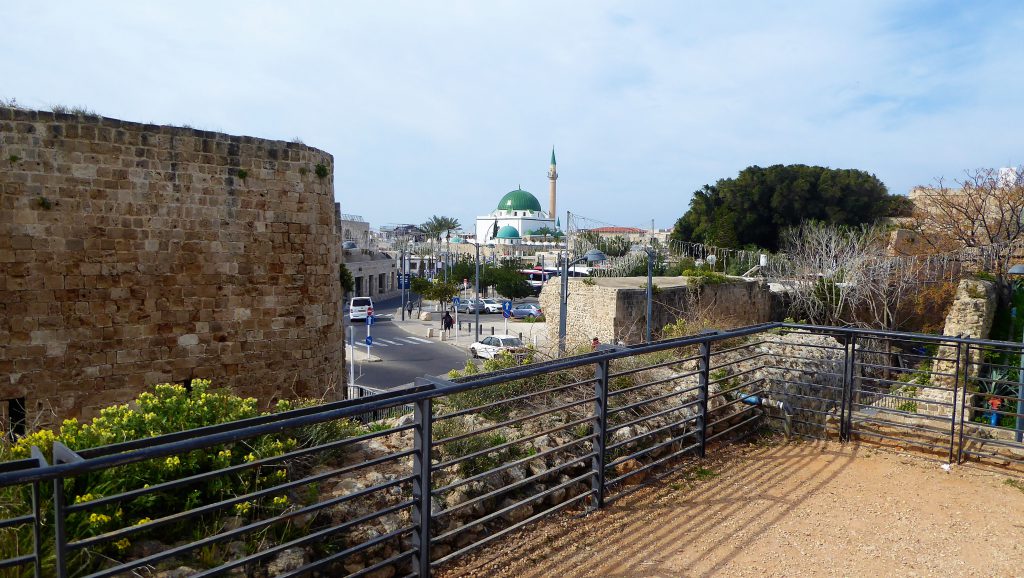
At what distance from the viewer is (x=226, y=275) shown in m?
8.73

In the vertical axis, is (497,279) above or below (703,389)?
below

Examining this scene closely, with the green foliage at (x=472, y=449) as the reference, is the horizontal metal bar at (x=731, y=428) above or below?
below

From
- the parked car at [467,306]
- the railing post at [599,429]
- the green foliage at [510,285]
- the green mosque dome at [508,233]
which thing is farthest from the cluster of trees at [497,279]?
the green mosque dome at [508,233]

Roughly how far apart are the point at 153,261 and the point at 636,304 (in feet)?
46.3

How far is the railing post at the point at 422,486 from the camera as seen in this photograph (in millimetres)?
2748

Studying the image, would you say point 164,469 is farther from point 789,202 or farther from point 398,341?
point 789,202

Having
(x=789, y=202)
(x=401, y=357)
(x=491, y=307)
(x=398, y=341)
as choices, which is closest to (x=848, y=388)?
(x=401, y=357)

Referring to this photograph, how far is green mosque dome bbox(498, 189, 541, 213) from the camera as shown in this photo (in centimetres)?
9738

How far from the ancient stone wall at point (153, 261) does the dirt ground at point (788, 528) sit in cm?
622

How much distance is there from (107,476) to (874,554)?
12.2 feet

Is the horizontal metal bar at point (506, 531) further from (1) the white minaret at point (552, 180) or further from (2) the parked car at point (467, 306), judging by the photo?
(1) the white minaret at point (552, 180)

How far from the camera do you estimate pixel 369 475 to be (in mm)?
3484

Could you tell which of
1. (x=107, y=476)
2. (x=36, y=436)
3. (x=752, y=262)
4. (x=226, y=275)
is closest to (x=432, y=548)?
(x=107, y=476)

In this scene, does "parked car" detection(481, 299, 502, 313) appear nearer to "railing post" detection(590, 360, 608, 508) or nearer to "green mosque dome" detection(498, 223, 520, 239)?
"railing post" detection(590, 360, 608, 508)
